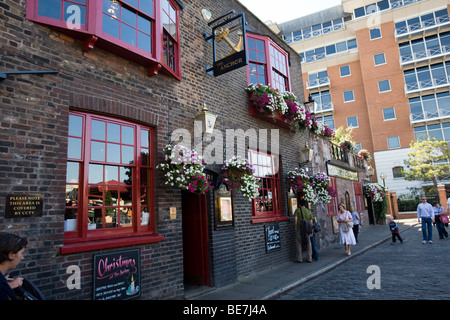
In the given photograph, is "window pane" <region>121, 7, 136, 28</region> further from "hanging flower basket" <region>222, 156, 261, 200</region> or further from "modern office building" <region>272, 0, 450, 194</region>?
"modern office building" <region>272, 0, 450, 194</region>

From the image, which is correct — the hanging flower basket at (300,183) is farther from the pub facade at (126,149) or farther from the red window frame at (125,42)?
the red window frame at (125,42)

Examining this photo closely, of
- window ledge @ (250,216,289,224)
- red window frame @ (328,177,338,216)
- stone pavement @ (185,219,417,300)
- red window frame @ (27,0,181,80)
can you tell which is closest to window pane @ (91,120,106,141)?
red window frame @ (27,0,181,80)

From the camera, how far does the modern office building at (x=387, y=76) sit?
105 feet

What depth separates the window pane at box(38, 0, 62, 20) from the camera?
4.59m

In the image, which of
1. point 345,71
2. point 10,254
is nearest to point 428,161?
point 345,71

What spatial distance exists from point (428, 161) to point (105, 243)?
3369 cm

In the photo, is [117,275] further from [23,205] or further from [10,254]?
[10,254]

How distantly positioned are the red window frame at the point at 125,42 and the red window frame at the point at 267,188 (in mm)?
3544

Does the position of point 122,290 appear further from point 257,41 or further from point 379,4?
point 379,4

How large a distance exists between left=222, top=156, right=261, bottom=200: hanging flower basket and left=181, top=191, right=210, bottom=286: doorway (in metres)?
0.71

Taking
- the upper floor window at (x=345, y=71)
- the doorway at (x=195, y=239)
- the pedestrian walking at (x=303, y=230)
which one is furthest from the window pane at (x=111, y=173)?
the upper floor window at (x=345, y=71)

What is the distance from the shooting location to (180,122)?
652 cm

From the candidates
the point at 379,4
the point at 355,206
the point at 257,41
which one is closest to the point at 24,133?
the point at 257,41

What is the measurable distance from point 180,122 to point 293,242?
5626mm
